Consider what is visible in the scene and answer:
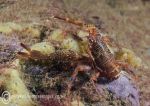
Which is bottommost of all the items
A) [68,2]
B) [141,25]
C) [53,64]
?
[141,25]

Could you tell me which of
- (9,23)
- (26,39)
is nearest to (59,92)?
(26,39)

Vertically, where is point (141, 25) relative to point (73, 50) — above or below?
below

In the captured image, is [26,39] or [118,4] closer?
[26,39]

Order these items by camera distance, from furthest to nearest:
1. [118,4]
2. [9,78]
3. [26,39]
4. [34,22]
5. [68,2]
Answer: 1. [118,4]
2. [68,2]
3. [34,22]
4. [26,39]
5. [9,78]

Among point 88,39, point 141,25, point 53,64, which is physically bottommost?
point 141,25

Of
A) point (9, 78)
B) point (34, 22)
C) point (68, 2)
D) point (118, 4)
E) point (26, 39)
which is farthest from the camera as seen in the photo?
point (118, 4)

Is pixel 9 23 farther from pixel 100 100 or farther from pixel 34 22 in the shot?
pixel 100 100

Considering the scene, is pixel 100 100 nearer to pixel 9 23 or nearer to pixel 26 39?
pixel 26 39

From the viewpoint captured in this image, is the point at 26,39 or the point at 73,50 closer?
the point at 73,50

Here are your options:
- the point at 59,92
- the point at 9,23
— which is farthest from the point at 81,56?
the point at 9,23
